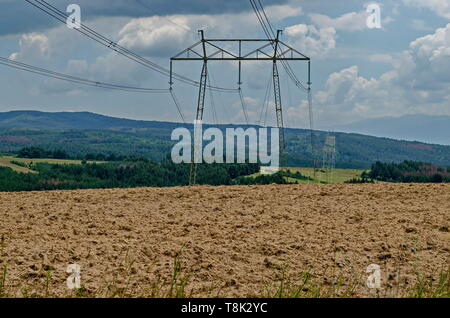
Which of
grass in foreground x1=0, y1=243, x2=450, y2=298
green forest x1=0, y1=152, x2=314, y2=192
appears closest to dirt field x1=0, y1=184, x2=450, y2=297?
grass in foreground x1=0, y1=243, x2=450, y2=298

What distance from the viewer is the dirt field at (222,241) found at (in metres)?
12.4

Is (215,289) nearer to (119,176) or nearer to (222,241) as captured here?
(222,241)

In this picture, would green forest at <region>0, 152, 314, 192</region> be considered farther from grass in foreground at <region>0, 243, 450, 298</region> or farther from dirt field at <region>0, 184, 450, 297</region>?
grass in foreground at <region>0, 243, 450, 298</region>

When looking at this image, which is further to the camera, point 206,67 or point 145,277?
point 206,67

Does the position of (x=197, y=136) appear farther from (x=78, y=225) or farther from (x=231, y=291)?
(x=231, y=291)

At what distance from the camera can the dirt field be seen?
40.8 feet

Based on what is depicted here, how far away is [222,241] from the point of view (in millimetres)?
16156

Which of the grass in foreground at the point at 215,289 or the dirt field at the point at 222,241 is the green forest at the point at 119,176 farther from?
the grass in foreground at the point at 215,289

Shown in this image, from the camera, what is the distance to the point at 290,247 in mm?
15742

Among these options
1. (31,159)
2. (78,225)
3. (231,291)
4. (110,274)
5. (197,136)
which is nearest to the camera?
(231,291)

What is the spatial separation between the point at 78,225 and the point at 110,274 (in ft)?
17.6

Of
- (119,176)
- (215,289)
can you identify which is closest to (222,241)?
(215,289)

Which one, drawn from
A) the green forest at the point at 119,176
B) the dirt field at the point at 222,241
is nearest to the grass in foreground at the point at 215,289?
the dirt field at the point at 222,241
